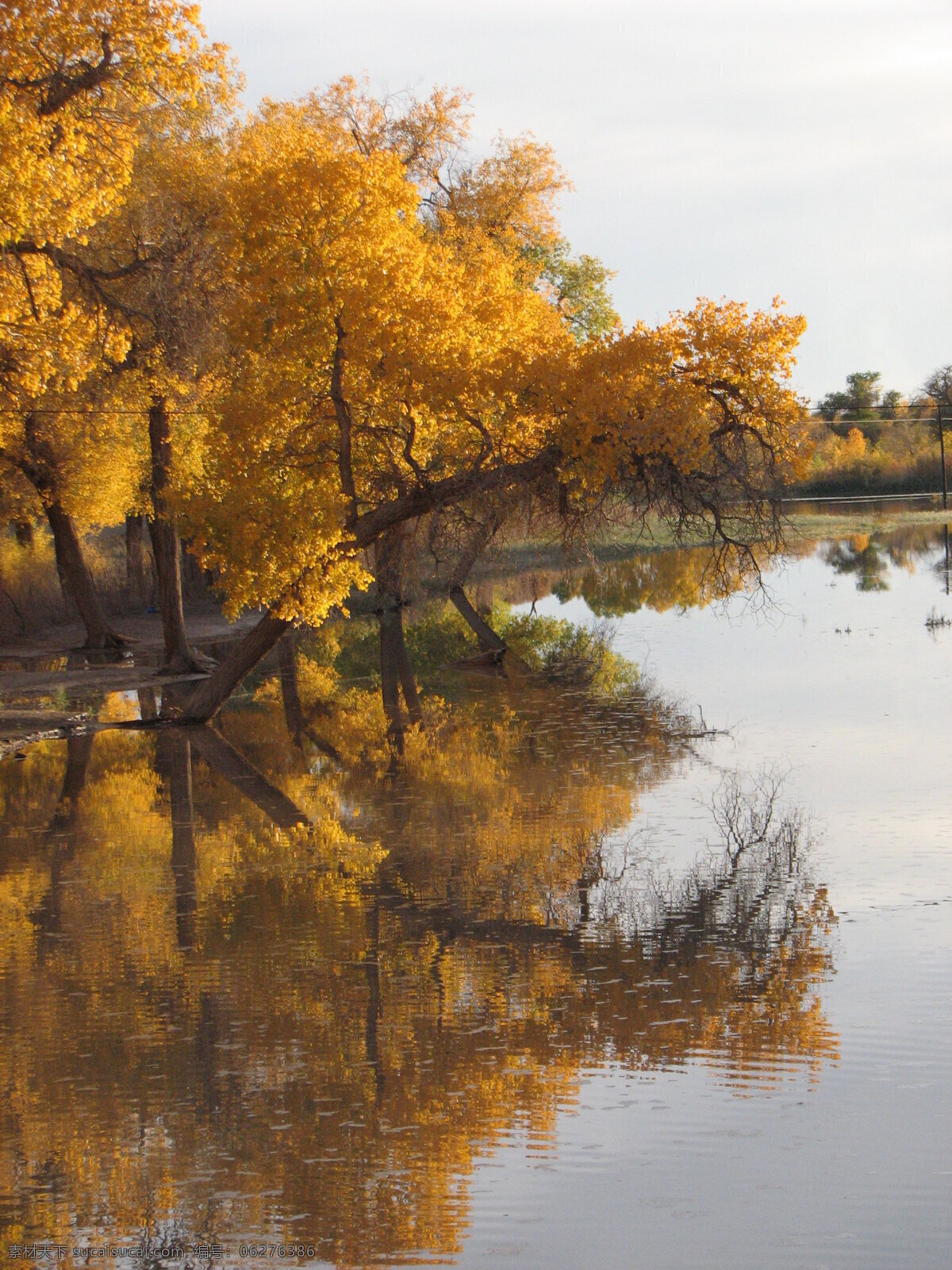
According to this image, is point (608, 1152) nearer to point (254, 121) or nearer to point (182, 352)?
point (182, 352)

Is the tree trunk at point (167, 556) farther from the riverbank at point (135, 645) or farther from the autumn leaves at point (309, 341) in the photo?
the autumn leaves at point (309, 341)

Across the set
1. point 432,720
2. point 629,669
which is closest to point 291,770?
point 432,720

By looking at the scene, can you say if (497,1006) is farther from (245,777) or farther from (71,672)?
(71,672)

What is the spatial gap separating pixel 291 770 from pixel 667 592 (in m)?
26.6

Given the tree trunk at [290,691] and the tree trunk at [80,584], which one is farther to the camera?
the tree trunk at [80,584]

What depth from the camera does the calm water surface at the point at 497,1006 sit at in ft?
19.4

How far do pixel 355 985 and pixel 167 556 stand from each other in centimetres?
2089

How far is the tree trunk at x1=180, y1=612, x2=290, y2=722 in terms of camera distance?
20.9m

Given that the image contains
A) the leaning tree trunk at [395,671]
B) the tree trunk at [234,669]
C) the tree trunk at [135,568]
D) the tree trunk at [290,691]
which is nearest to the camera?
the tree trunk at [234,669]

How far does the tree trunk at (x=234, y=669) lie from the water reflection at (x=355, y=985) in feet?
15.5

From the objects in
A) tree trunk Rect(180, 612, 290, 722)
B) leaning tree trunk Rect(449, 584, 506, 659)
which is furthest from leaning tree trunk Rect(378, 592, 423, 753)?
tree trunk Rect(180, 612, 290, 722)

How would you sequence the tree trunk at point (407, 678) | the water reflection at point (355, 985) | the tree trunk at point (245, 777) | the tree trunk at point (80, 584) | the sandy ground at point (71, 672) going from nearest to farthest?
the water reflection at point (355, 985) → the tree trunk at point (245, 777) → the sandy ground at point (71, 672) → the tree trunk at point (407, 678) → the tree trunk at point (80, 584)

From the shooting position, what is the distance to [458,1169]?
6.30 meters

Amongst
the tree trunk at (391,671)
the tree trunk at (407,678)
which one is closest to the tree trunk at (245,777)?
the tree trunk at (391,671)
